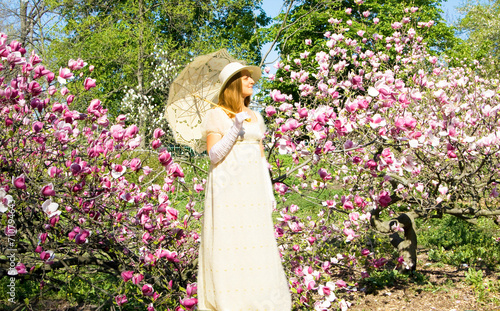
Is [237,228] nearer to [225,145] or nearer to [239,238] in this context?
[239,238]

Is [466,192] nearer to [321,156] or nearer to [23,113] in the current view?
[321,156]

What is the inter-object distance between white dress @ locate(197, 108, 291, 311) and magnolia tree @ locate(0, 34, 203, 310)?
289mm

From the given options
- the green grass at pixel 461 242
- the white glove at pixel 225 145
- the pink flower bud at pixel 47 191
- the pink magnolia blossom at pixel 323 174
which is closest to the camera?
the pink flower bud at pixel 47 191

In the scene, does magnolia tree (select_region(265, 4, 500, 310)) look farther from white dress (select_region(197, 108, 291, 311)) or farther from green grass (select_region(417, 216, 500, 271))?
green grass (select_region(417, 216, 500, 271))

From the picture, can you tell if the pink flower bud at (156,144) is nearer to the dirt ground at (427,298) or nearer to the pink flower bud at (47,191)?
the pink flower bud at (47,191)

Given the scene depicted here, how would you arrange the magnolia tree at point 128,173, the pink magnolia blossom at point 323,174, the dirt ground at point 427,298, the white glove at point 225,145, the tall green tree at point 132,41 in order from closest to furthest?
1. the white glove at point 225,145
2. the magnolia tree at point 128,173
3. the pink magnolia blossom at point 323,174
4. the dirt ground at point 427,298
5. the tall green tree at point 132,41

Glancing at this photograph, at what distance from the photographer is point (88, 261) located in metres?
3.37

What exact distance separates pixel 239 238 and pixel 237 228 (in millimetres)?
65

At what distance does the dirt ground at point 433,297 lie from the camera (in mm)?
4156

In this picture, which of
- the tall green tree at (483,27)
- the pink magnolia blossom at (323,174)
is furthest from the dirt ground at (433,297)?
the tall green tree at (483,27)

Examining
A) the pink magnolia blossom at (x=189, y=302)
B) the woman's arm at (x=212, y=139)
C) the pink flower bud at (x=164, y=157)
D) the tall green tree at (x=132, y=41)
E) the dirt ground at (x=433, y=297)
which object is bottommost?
the dirt ground at (x=433, y=297)

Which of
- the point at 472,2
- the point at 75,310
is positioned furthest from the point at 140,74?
the point at 472,2

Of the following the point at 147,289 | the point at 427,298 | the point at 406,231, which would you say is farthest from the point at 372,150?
the point at 147,289

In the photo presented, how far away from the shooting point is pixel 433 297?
4387 millimetres
